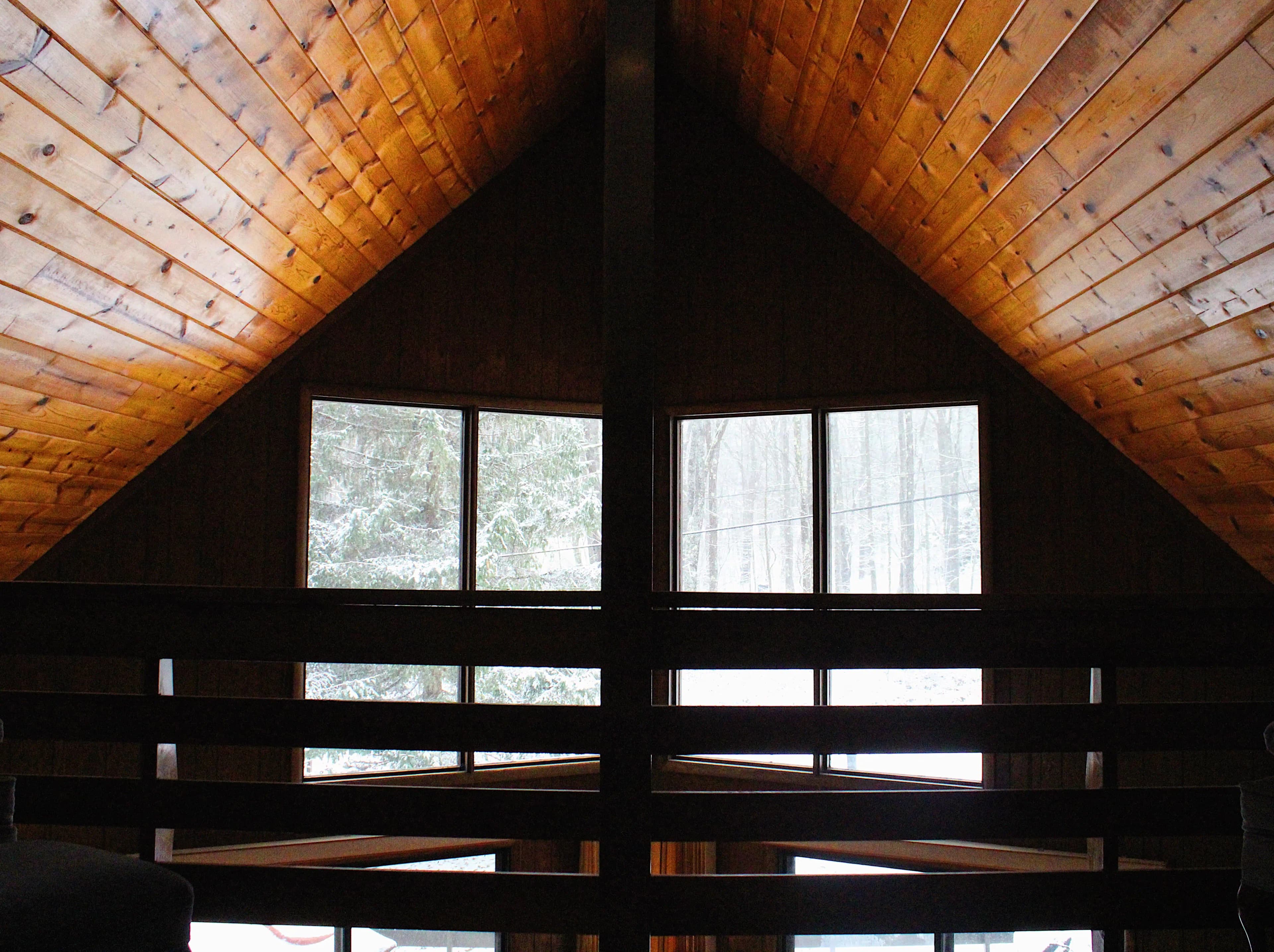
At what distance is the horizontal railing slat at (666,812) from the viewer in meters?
2.23

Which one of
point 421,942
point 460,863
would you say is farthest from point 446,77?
point 421,942

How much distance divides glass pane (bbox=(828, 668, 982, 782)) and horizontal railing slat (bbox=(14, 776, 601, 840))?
2.23 metres

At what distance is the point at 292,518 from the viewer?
4.30 meters

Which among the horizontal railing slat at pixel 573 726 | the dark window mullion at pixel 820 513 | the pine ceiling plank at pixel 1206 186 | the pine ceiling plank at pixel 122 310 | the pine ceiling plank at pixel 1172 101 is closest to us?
the pine ceiling plank at pixel 1172 101

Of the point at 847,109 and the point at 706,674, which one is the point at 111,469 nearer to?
the point at 706,674

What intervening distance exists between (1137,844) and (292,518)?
12.9ft

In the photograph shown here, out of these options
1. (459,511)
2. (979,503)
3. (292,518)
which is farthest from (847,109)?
(292,518)

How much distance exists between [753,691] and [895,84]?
9.38 feet

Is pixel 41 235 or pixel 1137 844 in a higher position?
pixel 41 235

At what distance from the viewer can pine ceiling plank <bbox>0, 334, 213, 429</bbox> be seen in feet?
9.09

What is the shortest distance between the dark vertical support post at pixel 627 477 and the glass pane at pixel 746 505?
92.6 inches

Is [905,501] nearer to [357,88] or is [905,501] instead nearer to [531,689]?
[531,689]

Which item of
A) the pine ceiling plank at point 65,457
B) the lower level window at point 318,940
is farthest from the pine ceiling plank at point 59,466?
the lower level window at point 318,940

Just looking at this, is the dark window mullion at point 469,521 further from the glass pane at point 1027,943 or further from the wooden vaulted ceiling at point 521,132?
the glass pane at point 1027,943
